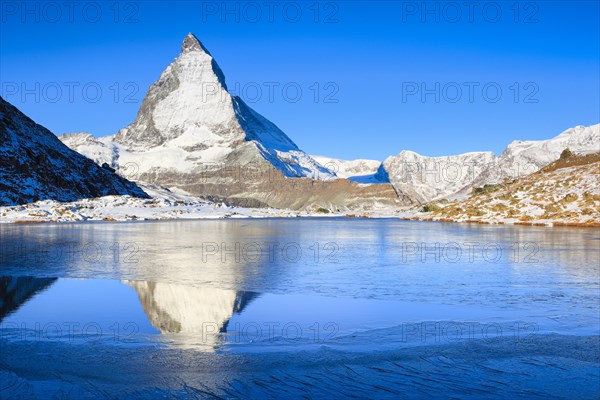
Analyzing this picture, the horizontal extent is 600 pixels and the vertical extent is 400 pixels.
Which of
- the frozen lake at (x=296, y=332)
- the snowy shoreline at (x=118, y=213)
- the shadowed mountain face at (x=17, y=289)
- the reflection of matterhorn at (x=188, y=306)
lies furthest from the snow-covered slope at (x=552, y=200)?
the shadowed mountain face at (x=17, y=289)

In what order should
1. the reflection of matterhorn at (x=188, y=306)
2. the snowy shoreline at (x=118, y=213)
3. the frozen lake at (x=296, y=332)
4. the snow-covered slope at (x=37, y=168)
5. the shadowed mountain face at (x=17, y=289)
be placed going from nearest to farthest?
the frozen lake at (x=296, y=332)
the reflection of matterhorn at (x=188, y=306)
the shadowed mountain face at (x=17, y=289)
the snowy shoreline at (x=118, y=213)
the snow-covered slope at (x=37, y=168)

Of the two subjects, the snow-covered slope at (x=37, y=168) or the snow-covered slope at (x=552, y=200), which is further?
the snow-covered slope at (x=37, y=168)

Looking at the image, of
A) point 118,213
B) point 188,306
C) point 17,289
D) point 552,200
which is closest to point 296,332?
point 188,306

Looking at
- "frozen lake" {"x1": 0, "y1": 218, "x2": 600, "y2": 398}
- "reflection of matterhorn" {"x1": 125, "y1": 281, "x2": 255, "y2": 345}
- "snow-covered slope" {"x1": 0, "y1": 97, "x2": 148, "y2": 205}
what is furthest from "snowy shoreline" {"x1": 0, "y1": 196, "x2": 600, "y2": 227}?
"reflection of matterhorn" {"x1": 125, "y1": 281, "x2": 255, "y2": 345}

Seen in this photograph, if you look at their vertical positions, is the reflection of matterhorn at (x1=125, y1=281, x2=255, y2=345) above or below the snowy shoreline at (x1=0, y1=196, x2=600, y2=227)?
below

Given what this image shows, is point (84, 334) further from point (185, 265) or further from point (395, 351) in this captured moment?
point (185, 265)

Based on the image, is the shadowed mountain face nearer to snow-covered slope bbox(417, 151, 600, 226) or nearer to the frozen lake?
the frozen lake

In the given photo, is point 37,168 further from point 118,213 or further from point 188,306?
point 188,306

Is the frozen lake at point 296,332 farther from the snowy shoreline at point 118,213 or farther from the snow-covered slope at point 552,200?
the snowy shoreline at point 118,213
